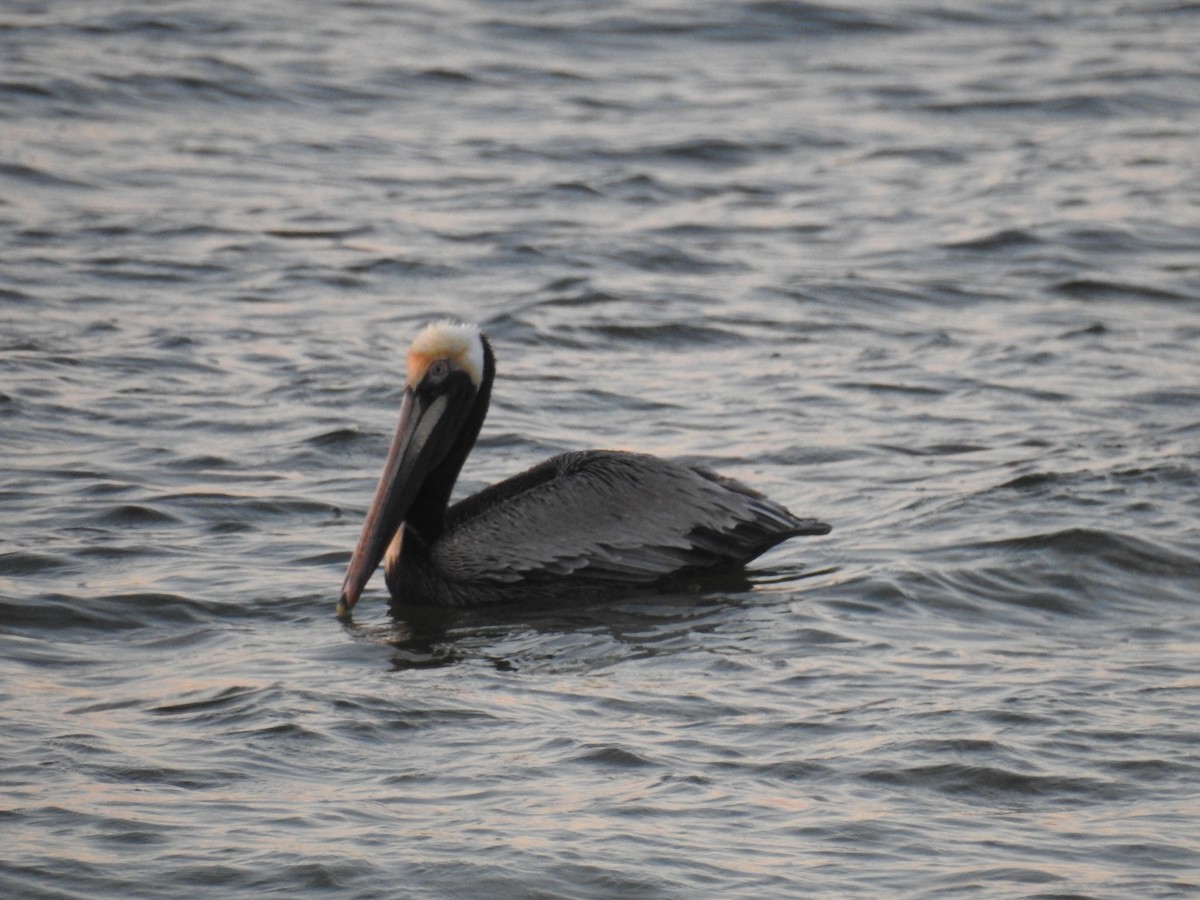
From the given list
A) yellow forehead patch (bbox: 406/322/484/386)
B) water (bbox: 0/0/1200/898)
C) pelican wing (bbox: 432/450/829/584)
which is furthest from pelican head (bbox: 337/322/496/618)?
water (bbox: 0/0/1200/898)

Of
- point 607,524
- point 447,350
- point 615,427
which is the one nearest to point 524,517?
point 607,524

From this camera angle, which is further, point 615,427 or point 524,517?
point 615,427

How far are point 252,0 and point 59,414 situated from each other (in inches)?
390

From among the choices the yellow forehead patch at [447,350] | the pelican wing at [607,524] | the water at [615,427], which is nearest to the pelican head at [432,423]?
the yellow forehead patch at [447,350]

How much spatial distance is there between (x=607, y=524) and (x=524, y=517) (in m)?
0.28

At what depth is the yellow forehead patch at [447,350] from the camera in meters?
7.44

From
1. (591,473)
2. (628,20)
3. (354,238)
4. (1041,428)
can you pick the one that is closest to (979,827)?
(591,473)

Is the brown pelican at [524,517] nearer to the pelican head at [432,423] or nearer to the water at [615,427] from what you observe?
the pelican head at [432,423]

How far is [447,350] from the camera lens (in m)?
7.46

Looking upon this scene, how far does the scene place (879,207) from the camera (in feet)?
44.0

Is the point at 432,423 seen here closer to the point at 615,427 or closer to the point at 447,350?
the point at 447,350

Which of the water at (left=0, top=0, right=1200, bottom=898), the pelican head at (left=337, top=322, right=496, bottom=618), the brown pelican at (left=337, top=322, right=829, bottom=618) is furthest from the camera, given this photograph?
the pelican head at (left=337, top=322, right=496, bottom=618)

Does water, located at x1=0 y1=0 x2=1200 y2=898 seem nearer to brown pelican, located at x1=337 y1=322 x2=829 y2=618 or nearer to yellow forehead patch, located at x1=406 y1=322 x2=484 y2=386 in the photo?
brown pelican, located at x1=337 y1=322 x2=829 y2=618

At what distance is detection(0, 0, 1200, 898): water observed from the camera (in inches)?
202
